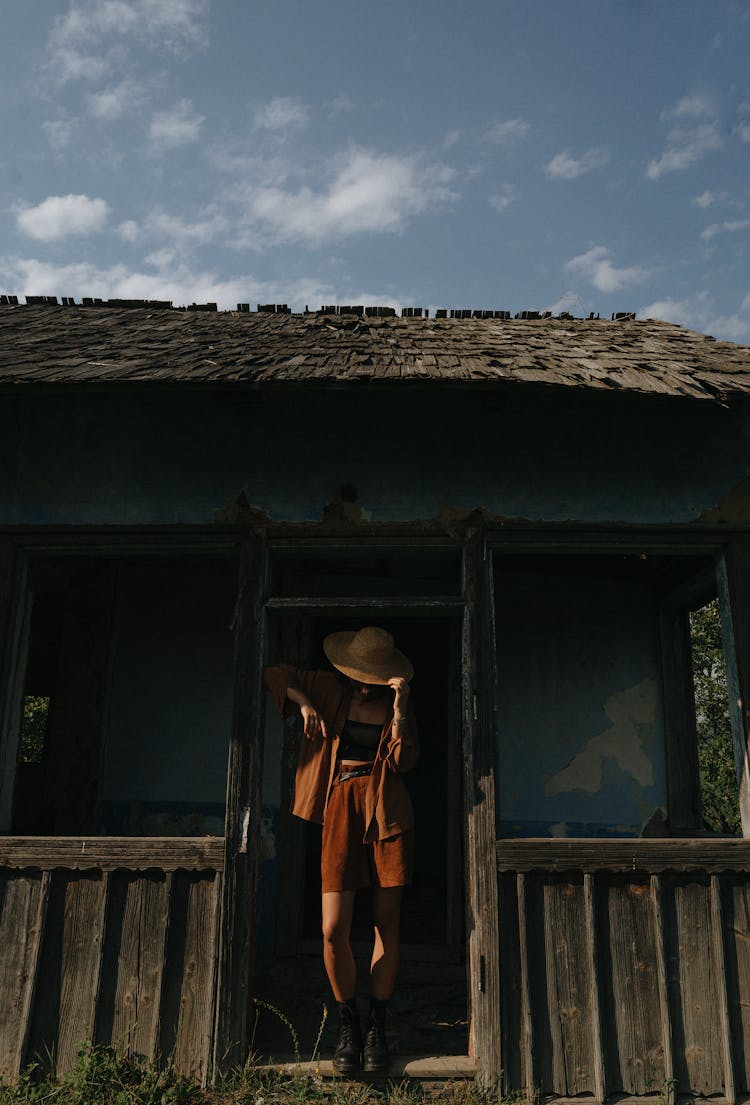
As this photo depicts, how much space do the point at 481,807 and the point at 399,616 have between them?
144 centimetres

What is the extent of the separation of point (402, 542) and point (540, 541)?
80cm

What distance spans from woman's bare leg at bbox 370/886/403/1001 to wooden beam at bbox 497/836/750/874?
609 mm

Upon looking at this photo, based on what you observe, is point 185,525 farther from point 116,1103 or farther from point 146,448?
point 116,1103

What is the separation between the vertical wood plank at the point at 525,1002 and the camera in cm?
417

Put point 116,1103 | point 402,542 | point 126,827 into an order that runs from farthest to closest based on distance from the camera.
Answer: point 126,827 < point 402,542 < point 116,1103

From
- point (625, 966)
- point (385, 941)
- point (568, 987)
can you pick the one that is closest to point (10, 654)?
point (385, 941)

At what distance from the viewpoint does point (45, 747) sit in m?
6.54

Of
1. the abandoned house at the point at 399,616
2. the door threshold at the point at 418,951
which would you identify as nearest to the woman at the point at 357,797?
the abandoned house at the point at 399,616

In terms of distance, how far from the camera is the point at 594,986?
423 cm

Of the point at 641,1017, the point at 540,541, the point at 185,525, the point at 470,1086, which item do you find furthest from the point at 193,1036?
the point at 540,541

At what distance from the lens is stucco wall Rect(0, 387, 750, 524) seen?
4965 millimetres

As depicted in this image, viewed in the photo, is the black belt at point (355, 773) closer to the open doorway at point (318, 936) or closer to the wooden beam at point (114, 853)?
the wooden beam at point (114, 853)

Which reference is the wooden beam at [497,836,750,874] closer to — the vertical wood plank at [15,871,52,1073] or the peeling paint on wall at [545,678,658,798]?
the peeling paint on wall at [545,678,658,798]

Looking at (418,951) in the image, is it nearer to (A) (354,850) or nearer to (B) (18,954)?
(A) (354,850)
